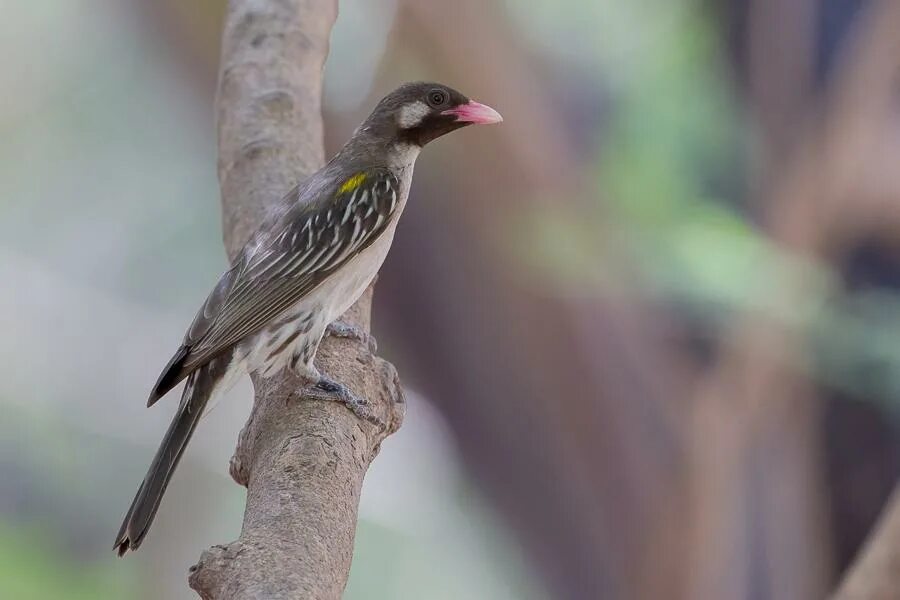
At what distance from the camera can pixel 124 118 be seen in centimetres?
583

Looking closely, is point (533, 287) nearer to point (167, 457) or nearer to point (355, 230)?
point (355, 230)

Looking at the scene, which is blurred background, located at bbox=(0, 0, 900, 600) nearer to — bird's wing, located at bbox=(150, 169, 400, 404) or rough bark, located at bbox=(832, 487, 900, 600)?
rough bark, located at bbox=(832, 487, 900, 600)

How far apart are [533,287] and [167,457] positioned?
3618 mm

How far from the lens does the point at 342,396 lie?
2.17m

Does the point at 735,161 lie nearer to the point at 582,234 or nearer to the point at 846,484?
the point at 582,234

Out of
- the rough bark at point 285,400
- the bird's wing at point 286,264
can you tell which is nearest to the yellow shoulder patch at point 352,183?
the bird's wing at point 286,264

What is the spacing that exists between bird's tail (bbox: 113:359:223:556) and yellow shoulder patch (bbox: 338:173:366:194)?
54cm

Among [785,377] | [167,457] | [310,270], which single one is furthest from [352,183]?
[785,377]

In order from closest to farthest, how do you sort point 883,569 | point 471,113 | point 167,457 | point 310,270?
point 167,457
point 310,270
point 471,113
point 883,569

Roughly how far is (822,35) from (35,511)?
4534 mm

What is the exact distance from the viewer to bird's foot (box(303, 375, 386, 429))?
7.09ft

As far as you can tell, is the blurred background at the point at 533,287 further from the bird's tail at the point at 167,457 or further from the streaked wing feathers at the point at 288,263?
the bird's tail at the point at 167,457

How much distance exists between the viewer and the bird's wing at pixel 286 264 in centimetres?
234

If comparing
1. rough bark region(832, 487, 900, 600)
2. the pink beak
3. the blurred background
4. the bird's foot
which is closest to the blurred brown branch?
the blurred background
